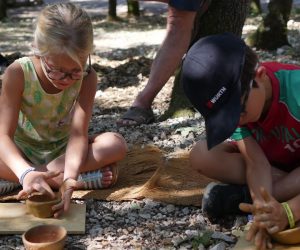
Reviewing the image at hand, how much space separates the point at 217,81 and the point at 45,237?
91 cm

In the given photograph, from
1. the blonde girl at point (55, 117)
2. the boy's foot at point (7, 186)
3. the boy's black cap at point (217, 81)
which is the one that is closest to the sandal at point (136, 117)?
the blonde girl at point (55, 117)

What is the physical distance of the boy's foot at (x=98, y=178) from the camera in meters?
2.80

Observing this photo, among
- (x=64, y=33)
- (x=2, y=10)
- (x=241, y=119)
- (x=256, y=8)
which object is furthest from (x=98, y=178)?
(x=2, y=10)

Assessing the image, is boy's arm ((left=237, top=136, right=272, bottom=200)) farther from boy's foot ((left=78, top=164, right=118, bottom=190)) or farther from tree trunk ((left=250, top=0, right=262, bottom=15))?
tree trunk ((left=250, top=0, right=262, bottom=15))

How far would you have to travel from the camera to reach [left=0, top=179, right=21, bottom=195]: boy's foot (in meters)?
2.75

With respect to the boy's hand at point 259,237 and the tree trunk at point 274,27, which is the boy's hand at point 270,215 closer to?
the boy's hand at point 259,237

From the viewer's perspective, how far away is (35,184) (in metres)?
2.41

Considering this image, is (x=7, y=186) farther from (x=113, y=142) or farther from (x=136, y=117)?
(x=136, y=117)

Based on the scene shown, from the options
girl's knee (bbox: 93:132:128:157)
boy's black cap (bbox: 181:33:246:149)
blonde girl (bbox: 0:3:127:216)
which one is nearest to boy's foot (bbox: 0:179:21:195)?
blonde girl (bbox: 0:3:127:216)

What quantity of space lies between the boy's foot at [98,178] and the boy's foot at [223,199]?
53 centimetres

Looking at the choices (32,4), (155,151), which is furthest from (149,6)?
(155,151)

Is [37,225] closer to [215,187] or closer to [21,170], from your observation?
[21,170]

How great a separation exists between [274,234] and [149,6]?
10512mm

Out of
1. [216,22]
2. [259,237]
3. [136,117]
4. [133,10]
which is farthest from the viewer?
[133,10]
